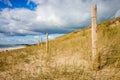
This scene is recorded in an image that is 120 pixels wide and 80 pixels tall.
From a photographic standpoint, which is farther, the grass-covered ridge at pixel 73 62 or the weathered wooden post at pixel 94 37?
the weathered wooden post at pixel 94 37

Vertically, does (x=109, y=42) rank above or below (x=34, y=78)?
above

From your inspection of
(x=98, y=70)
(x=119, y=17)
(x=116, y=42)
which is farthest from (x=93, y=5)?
(x=119, y=17)

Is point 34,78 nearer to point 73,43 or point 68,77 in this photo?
point 68,77

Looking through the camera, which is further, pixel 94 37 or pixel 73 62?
pixel 73 62

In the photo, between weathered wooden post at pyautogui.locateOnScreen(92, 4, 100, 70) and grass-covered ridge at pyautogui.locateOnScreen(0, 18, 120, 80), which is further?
weathered wooden post at pyautogui.locateOnScreen(92, 4, 100, 70)

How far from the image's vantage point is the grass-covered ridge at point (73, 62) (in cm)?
859

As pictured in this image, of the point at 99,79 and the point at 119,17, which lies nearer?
the point at 99,79

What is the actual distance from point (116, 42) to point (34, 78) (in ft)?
28.8

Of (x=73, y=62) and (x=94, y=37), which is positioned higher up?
(x=94, y=37)

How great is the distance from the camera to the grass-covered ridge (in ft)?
28.2

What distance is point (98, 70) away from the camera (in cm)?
997

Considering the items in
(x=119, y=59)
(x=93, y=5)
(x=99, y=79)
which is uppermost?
(x=93, y=5)

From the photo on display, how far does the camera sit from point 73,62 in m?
10.8

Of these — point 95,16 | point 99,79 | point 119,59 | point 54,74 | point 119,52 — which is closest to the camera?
point 99,79
